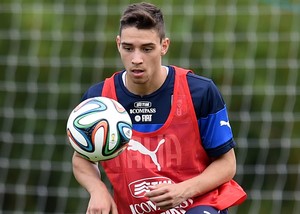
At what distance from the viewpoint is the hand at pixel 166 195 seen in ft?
17.7

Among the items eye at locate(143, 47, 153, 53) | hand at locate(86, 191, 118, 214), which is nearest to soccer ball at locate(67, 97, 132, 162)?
hand at locate(86, 191, 118, 214)

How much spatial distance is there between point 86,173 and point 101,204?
0.34 m

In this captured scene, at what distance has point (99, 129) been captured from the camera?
5.42m

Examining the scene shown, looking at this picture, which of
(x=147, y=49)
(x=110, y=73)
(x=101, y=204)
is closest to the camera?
(x=101, y=204)

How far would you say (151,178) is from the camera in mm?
5770

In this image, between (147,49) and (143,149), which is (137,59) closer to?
(147,49)

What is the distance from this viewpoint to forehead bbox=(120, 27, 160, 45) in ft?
18.4

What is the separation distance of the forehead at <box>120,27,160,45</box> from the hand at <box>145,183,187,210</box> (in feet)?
2.43

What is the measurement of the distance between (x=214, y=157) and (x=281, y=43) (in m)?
3.76

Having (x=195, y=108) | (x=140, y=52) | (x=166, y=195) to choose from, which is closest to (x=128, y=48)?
(x=140, y=52)

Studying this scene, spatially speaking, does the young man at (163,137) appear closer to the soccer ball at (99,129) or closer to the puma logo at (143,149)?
the puma logo at (143,149)

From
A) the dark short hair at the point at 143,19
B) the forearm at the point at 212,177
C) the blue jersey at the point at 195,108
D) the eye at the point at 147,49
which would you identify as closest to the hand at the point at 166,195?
the forearm at the point at 212,177

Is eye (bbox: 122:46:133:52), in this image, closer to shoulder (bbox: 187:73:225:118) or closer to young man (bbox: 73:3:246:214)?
young man (bbox: 73:3:246:214)

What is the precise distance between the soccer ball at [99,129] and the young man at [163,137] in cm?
24
